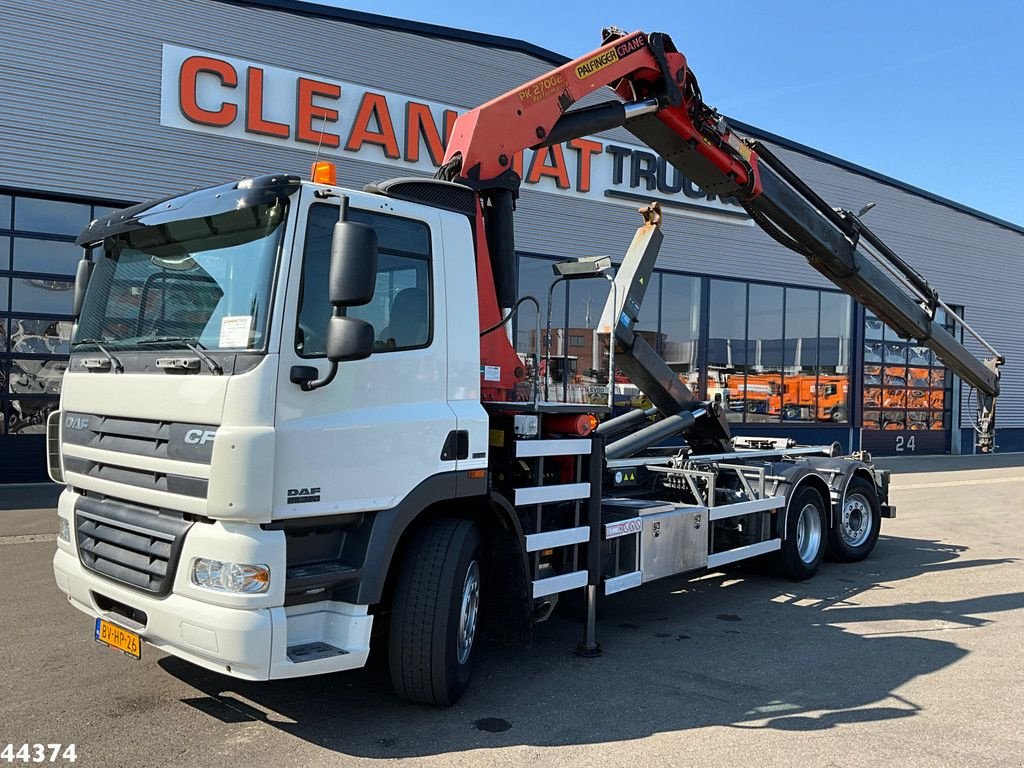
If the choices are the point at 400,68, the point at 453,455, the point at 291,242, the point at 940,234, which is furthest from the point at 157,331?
the point at 940,234

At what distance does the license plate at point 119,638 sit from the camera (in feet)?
13.5

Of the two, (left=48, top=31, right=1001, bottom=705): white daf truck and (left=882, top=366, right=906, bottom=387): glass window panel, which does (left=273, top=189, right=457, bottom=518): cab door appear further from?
(left=882, top=366, right=906, bottom=387): glass window panel

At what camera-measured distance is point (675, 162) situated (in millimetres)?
7953

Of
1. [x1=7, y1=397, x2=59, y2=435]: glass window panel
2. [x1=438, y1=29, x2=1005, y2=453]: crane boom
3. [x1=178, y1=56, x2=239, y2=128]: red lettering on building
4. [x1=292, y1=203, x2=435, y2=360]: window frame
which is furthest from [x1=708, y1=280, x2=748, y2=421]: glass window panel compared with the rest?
[x1=292, y1=203, x2=435, y2=360]: window frame

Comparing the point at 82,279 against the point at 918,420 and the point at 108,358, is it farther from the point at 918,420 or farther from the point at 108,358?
the point at 918,420

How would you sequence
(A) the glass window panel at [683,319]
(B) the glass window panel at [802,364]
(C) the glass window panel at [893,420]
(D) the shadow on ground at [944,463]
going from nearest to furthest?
(A) the glass window panel at [683,319] < (D) the shadow on ground at [944,463] < (B) the glass window panel at [802,364] < (C) the glass window panel at [893,420]

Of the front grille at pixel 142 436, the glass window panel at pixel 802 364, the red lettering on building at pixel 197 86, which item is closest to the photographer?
the front grille at pixel 142 436

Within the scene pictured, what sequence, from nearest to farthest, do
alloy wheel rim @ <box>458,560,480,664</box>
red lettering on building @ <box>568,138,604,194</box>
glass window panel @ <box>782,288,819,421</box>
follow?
1. alloy wheel rim @ <box>458,560,480,664</box>
2. red lettering on building @ <box>568,138,604,194</box>
3. glass window panel @ <box>782,288,819,421</box>

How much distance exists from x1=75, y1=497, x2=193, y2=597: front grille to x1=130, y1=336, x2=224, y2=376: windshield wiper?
751 millimetres

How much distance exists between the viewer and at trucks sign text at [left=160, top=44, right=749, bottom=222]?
1440 cm

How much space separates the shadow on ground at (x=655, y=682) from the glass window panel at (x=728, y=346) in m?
14.4

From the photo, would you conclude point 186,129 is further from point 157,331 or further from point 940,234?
point 940,234

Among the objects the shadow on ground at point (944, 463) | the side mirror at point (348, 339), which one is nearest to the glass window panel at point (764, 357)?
the shadow on ground at point (944, 463)

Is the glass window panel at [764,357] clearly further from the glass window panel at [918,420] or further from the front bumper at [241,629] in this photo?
the front bumper at [241,629]
